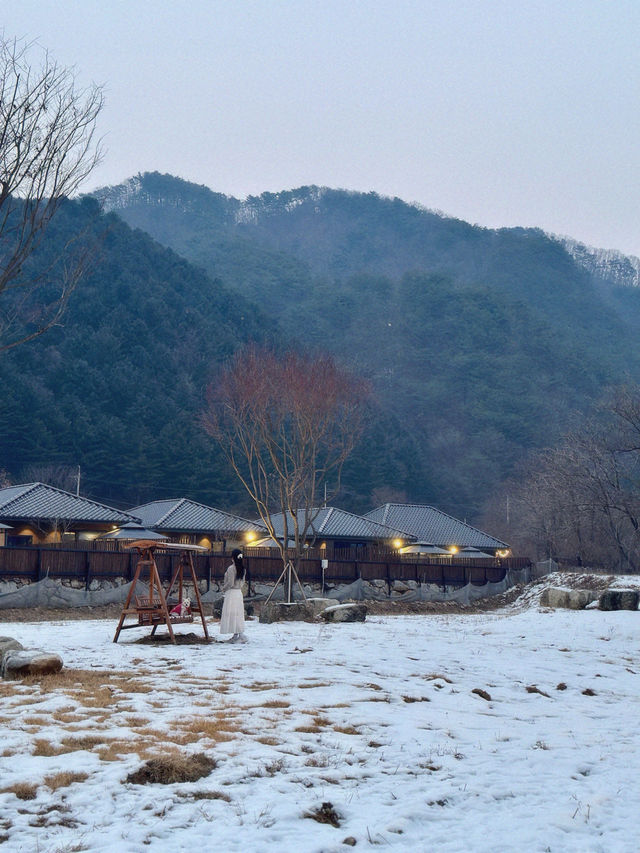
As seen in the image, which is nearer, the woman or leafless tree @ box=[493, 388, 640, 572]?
the woman

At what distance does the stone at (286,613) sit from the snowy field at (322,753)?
675 centimetres

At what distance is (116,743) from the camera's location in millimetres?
6438

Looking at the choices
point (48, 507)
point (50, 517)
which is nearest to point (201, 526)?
point (48, 507)

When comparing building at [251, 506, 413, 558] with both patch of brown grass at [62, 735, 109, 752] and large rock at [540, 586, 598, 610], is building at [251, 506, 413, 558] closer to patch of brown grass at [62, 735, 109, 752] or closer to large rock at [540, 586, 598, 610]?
large rock at [540, 586, 598, 610]

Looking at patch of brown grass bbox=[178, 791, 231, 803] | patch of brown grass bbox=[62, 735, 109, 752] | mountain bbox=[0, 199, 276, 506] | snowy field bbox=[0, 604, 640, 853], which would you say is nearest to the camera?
snowy field bbox=[0, 604, 640, 853]

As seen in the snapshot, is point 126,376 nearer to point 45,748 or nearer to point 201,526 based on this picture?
point 201,526

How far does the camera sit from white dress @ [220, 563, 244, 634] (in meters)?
14.1

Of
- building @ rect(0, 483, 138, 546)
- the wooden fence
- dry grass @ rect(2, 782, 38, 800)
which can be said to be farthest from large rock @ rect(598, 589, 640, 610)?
building @ rect(0, 483, 138, 546)

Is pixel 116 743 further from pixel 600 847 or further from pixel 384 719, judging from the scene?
pixel 600 847

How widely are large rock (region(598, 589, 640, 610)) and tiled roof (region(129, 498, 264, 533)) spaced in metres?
26.3

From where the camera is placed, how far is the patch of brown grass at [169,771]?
5.63m

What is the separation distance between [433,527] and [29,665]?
48290mm

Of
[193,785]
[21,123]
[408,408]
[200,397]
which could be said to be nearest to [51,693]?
[193,785]

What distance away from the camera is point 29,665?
372 inches
